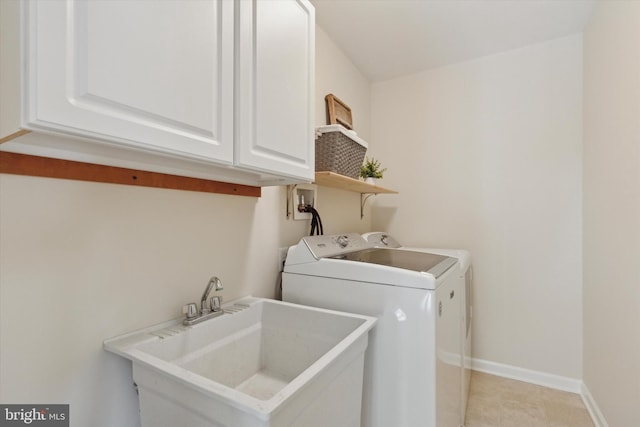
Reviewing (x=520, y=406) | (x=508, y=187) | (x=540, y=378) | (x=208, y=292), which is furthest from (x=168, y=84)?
(x=540, y=378)

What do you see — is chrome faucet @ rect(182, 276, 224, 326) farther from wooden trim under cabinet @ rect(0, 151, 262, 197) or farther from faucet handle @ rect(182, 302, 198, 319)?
wooden trim under cabinet @ rect(0, 151, 262, 197)

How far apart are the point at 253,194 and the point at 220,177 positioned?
0.28 m

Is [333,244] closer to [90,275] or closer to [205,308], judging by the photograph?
[205,308]

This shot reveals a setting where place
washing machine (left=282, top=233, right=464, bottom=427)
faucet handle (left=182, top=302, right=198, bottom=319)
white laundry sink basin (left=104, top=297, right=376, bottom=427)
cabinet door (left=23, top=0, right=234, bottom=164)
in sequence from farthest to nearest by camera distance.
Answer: washing machine (left=282, top=233, right=464, bottom=427) → faucet handle (left=182, top=302, right=198, bottom=319) → white laundry sink basin (left=104, top=297, right=376, bottom=427) → cabinet door (left=23, top=0, right=234, bottom=164)

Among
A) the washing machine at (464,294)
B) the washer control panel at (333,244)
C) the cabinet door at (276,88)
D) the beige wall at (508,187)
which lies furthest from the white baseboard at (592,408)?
the cabinet door at (276,88)

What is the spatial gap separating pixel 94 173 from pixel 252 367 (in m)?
0.94

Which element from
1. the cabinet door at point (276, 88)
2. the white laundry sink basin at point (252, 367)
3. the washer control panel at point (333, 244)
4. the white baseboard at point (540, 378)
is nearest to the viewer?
the white laundry sink basin at point (252, 367)

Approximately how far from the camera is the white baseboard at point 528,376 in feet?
7.06

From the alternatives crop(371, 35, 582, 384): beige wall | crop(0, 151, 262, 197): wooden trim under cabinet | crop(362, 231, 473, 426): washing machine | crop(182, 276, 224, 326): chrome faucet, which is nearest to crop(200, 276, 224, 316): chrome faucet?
crop(182, 276, 224, 326): chrome faucet

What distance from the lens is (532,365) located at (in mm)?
2271

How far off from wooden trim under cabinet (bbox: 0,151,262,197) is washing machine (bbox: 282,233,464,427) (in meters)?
0.61

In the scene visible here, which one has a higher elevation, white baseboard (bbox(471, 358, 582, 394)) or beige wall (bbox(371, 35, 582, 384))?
beige wall (bbox(371, 35, 582, 384))

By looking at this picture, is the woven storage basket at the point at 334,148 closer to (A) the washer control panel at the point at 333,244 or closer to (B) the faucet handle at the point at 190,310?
(A) the washer control panel at the point at 333,244

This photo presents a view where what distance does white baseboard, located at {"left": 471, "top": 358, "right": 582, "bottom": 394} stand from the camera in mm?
2150
